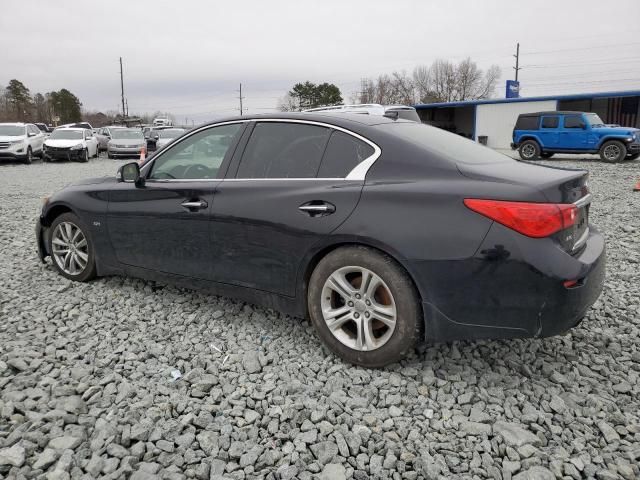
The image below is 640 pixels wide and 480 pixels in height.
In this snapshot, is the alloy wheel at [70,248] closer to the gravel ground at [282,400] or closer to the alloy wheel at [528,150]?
the gravel ground at [282,400]

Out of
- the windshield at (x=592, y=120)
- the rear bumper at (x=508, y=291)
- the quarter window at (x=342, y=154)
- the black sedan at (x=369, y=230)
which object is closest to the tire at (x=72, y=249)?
the black sedan at (x=369, y=230)

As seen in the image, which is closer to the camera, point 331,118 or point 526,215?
point 526,215

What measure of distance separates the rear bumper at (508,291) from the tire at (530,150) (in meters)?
19.2

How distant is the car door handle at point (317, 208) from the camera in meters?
3.06

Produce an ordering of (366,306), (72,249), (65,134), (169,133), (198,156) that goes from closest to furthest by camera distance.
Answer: (366,306) < (198,156) < (72,249) < (65,134) < (169,133)

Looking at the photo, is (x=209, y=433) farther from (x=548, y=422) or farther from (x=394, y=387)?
(x=548, y=422)

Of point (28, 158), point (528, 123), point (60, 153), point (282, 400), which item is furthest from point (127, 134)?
point (282, 400)

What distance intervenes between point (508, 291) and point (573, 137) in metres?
19.2

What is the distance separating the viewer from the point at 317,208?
3102 millimetres

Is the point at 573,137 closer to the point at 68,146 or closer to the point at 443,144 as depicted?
the point at 443,144

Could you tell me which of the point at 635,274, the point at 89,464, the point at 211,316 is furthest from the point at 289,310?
the point at 635,274

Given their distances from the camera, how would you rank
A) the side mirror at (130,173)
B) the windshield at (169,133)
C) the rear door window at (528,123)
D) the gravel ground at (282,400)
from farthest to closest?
1. the windshield at (169,133)
2. the rear door window at (528,123)
3. the side mirror at (130,173)
4. the gravel ground at (282,400)

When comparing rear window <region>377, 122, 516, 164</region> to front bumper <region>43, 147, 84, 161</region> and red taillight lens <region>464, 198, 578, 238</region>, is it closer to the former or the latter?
red taillight lens <region>464, 198, 578, 238</region>

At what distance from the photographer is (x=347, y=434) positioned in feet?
8.21
